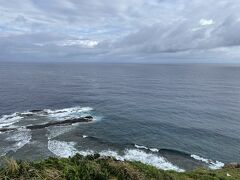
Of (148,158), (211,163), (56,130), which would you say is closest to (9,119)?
(56,130)

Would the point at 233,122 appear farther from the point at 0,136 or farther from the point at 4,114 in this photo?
the point at 4,114

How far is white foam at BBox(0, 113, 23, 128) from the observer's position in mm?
73188

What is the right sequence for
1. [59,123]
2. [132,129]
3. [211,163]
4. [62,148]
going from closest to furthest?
[211,163] < [62,148] < [132,129] < [59,123]

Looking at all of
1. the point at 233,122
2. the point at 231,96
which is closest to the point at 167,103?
the point at 233,122

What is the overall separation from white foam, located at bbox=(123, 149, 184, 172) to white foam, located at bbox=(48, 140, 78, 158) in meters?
11.5

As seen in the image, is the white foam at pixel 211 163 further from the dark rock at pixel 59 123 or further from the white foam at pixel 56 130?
the dark rock at pixel 59 123

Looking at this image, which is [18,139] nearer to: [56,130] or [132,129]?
[56,130]

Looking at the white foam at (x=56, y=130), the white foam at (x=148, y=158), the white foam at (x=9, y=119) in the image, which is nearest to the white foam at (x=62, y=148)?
the white foam at (x=56, y=130)

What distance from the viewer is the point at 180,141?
62.9 m

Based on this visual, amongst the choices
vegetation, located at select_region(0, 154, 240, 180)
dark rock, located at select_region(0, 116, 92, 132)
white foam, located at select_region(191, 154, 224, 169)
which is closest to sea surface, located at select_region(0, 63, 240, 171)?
white foam, located at select_region(191, 154, 224, 169)

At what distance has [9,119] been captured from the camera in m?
78.1

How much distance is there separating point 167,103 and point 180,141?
4132 cm

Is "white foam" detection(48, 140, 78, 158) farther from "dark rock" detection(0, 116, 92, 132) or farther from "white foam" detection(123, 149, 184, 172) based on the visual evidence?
"dark rock" detection(0, 116, 92, 132)

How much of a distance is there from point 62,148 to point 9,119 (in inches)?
1160
